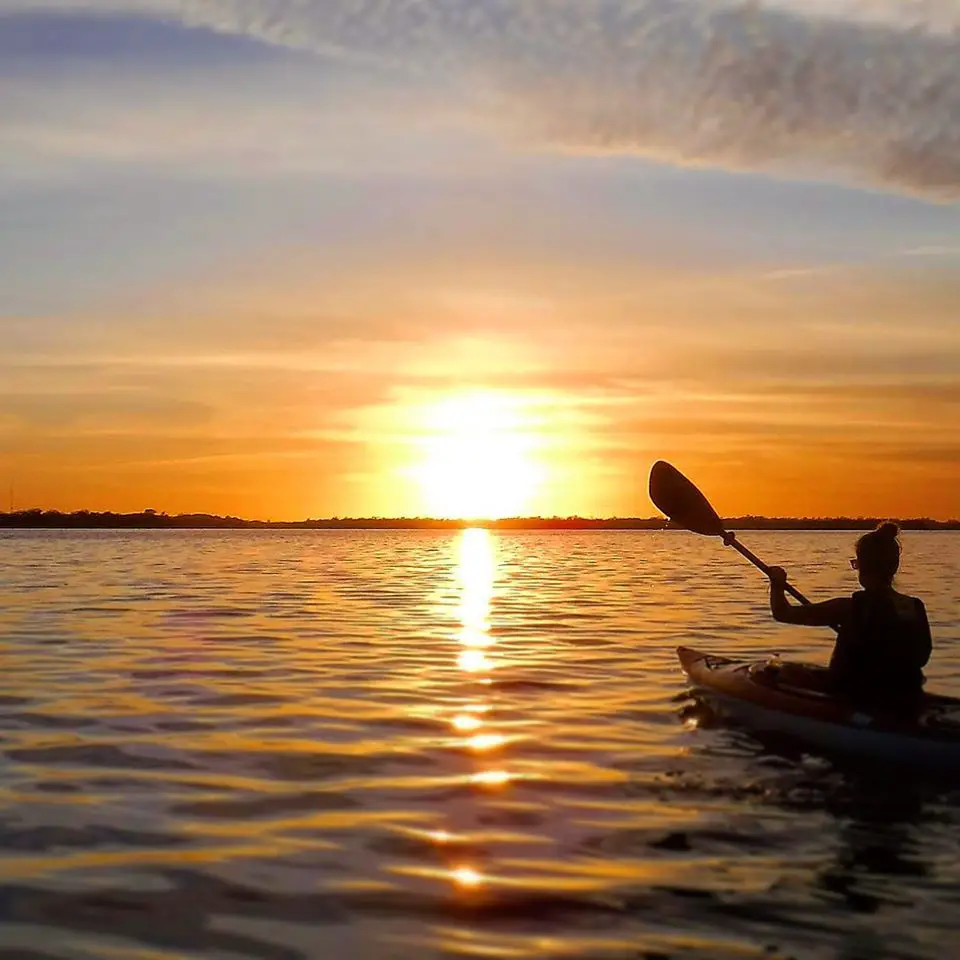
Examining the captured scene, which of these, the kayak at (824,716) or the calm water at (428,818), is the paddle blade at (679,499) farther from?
the kayak at (824,716)

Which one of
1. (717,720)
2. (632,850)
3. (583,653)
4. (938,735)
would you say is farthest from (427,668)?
(632,850)

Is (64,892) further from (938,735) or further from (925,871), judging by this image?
(938,735)

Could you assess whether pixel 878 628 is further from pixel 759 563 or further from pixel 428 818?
pixel 428 818

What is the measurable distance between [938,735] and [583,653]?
26.3 ft

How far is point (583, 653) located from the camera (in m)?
16.8

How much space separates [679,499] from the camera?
15406 mm

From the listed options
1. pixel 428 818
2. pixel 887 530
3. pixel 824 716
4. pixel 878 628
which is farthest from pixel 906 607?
pixel 428 818

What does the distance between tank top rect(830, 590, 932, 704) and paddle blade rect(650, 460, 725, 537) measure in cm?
521

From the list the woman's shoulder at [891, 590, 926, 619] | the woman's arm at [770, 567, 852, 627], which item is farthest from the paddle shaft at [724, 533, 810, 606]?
the woman's shoulder at [891, 590, 926, 619]

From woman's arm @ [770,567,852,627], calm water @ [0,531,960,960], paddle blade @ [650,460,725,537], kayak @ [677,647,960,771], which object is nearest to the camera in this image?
calm water @ [0,531,960,960]

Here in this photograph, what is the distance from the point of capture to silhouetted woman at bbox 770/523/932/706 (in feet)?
31.4

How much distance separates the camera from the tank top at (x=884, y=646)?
31.4 ft

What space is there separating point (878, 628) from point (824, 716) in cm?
91

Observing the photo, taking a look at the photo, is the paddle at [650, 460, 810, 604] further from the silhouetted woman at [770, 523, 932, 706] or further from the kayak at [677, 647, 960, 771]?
the silhouetted woman at [770, 523, 932, 706]
